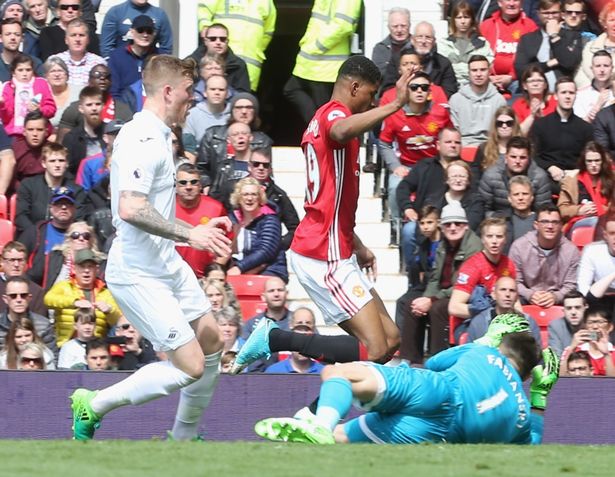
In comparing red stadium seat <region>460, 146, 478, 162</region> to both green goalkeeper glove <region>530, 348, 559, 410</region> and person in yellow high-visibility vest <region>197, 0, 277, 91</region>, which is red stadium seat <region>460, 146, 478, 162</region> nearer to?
person in yellow high-visibility vest <region>197, 0, 277, 91</region>

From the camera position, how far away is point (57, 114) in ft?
47.2

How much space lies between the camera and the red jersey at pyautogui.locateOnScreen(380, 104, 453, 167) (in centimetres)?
1395

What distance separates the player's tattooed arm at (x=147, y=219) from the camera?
7.81m

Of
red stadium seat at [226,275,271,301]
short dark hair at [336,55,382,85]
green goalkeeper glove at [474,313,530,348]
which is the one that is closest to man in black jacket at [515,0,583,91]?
red stadium seat at [226,275,271,301]

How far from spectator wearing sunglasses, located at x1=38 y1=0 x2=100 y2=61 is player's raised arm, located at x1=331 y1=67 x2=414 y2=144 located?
661cm

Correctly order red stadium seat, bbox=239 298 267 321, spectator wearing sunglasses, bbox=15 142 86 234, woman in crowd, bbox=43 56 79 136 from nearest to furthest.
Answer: red stadium seat, bbox=239 298 267 321
spectator wearing sunglasses, bbox=15 142 86 234
woman in crowd, bbox=43 56 79 136

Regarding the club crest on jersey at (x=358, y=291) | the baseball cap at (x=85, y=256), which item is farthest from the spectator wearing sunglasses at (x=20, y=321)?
the club crest on jersey at (x=358, y=291)

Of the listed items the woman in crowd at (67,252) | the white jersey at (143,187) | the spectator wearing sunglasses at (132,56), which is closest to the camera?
the white jersey at (143,187)

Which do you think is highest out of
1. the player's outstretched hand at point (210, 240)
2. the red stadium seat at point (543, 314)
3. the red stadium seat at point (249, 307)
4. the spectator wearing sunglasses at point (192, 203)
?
the player's outstretched hand at point (210, 240)

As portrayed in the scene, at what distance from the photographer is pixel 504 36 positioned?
51.0 ft

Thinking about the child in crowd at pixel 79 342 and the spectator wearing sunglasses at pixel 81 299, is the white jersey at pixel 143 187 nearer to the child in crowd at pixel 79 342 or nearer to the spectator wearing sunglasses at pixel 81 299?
the child in crowd at pixel 79 342

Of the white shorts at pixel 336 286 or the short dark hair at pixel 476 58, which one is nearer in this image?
the white shorts at pixel 336 286

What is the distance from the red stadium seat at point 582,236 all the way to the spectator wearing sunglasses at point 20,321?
14.7 ft

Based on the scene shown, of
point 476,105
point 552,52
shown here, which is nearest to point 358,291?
point 476,105
